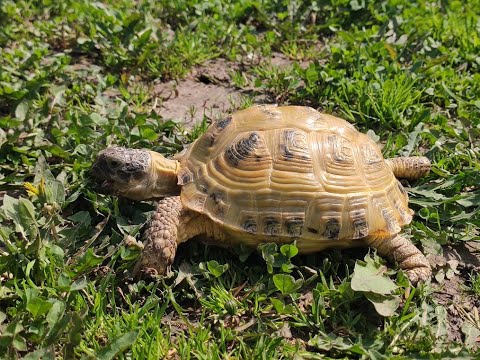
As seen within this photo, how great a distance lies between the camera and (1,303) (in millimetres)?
3156

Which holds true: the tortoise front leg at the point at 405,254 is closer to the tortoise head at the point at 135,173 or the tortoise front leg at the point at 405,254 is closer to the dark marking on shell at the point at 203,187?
the dark marking on shell at the point at 203,187

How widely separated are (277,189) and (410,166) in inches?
52.9

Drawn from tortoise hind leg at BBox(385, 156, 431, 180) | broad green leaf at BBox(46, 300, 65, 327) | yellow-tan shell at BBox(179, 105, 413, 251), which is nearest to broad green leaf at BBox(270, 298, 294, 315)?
yellow-tan shell at BBox(179, 105, 413, 251)

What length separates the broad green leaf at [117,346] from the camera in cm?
280

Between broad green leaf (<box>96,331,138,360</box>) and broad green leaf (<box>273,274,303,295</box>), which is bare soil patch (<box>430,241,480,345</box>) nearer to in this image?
broad green leaf (<box>273,274,303,295</box>)

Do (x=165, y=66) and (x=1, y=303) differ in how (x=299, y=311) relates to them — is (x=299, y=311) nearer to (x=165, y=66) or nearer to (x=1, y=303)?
(x=1, y=303)


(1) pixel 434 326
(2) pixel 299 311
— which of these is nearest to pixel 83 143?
(2) pixel 299 311

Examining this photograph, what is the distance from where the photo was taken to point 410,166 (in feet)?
13.4

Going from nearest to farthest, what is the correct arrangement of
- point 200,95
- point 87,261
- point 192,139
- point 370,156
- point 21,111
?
point 87,261 → point 370,156 → point 21,111 → point 192,139 → point 200,95

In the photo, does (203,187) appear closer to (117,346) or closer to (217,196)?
(217,196)

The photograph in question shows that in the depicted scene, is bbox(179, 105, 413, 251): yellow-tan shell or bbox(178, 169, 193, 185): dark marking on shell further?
bbox(178, 169, 193, 185): dark marking on shell

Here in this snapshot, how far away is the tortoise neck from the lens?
371cm

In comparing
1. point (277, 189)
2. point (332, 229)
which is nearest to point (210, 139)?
point (277, 189)

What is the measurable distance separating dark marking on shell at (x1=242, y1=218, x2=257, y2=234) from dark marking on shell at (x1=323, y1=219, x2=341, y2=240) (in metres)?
0.45
